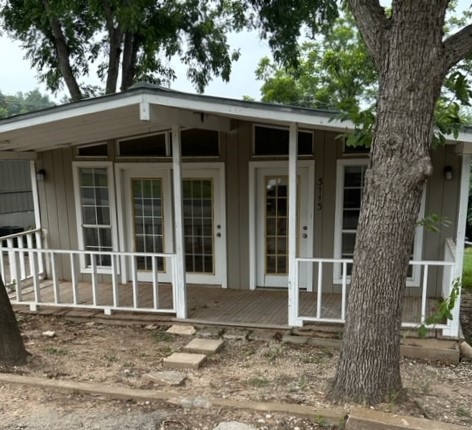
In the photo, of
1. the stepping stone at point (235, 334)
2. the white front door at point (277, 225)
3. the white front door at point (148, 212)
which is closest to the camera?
the stepping stone at point (235, 334)

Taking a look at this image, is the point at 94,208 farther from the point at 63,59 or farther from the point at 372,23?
the point at 63,59

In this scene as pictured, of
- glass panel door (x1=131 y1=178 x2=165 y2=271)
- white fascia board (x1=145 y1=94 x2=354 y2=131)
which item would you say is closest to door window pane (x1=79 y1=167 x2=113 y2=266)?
glass panel door (x1=131 y1=178 x2=165 y2=271)

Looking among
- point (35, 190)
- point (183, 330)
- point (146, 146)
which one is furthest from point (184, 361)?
point (35, 190)

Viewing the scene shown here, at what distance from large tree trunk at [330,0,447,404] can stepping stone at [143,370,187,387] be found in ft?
4.43

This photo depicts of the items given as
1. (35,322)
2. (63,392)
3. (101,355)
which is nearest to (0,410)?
(63,392)

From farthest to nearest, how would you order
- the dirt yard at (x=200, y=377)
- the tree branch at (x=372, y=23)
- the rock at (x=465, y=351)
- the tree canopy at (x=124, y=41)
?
the tree canopy at (x=124, y=41) < the rock at (x=465, y=351) < the dirt yard at (x=200, y=377) < the tree branch at (x=372, y=23)

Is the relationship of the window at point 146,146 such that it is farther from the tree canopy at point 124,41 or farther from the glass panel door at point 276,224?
the tree canopy at point 124,41

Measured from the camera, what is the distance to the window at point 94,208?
625 centimetres

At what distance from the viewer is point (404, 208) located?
2588mm

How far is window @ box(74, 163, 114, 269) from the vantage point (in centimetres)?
625

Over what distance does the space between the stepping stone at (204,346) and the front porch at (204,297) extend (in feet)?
1.41

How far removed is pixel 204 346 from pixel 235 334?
48 centimetres

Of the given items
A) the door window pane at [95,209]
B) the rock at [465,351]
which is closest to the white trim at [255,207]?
the rock at [465,351]

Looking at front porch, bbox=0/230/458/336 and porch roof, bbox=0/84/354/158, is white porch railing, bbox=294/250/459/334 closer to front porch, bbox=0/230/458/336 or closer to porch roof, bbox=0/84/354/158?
front porch, bbox=0/230/458/336
